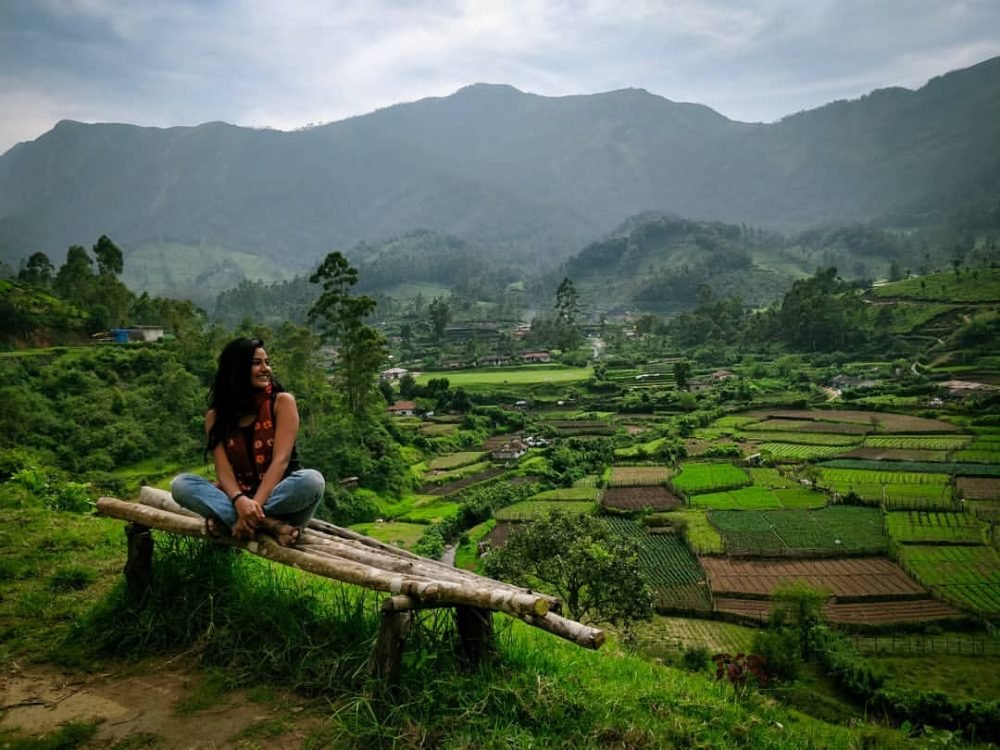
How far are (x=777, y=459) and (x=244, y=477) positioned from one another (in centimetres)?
3735

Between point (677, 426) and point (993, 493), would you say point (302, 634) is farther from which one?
point (677, 426)

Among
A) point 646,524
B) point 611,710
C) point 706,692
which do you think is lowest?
point 646,524

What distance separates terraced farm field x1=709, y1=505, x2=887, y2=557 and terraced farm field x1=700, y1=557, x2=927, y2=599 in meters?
0.57

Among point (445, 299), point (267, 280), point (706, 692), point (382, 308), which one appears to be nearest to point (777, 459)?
point (706, 692)

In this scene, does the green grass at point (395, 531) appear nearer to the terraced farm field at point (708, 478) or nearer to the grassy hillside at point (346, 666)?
the terraced farm field at point (708, 478)

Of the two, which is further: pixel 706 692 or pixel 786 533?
pixel 786 533

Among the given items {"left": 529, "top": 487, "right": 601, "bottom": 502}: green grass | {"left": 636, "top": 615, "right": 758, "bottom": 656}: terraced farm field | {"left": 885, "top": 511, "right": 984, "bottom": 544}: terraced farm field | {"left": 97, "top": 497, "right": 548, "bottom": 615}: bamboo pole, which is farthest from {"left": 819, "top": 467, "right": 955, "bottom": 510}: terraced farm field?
{"left": 97, "top": 497, "right": 548, "bottom": 615}: bamboo pole

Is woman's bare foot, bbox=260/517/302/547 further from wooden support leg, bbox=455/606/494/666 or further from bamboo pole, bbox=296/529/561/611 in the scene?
wooden support leg, bbox=455/606/494/666

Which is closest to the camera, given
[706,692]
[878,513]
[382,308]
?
[706,692]

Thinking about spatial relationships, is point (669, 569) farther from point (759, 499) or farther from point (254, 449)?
point (254, 449)

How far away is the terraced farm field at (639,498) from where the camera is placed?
30.4 m

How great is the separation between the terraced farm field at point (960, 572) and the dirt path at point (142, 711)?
22711 mm

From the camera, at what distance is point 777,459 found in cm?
3653

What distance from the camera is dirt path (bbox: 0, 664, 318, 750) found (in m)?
3.13
